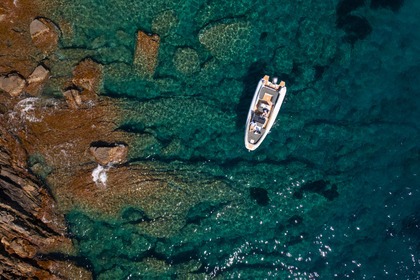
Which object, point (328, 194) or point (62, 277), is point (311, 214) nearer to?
point (328, 194)

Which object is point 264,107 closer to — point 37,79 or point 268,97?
point 268,97

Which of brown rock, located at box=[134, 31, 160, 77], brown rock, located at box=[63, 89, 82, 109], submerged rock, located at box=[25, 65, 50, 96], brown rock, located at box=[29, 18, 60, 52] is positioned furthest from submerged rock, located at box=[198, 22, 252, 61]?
submerged rock, located at box=[25, 65, 50, 96]

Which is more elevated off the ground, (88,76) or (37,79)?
(88,76)

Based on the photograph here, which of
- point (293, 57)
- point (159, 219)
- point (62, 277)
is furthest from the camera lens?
point (293, 57)

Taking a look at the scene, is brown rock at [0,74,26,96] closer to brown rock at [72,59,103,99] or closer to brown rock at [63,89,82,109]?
brown rock at [63,89,82,109]

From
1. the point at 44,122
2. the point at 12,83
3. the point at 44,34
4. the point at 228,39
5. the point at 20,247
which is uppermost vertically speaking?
the point at 228,39

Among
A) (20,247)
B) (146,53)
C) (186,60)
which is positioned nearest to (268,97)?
(186,60)

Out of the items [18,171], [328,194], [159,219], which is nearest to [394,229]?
[328,194]
